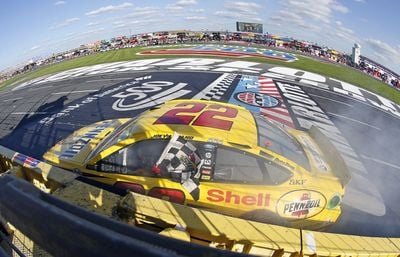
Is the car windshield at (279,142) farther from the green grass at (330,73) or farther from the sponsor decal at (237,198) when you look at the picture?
the green grass at (330,73)

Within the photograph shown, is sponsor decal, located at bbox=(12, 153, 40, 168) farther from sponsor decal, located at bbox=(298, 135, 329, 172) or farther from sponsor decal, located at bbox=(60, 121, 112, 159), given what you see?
sponsor decal, located at bbox=(298, 135, 329, 172)

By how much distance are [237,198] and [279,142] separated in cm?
118

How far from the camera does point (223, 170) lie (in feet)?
14.0

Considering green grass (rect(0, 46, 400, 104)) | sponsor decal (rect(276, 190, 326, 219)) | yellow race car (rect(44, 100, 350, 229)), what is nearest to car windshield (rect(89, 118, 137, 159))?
yellow race car (rect(44, 100, 350, 229))

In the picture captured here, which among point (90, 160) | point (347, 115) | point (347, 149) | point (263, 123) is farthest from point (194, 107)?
point (347, 115)

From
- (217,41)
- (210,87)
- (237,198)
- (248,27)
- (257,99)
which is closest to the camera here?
(237,198)

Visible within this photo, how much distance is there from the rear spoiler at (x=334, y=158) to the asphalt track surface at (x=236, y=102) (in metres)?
0.85

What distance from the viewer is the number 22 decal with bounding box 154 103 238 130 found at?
468 centimetres

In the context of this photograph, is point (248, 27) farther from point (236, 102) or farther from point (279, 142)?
point (279, 142)

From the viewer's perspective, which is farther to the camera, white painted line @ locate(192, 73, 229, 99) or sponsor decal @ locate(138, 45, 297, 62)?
sponsor decal @ locate(138, 45, 297, 62)

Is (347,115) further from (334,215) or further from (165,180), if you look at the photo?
(165,180)

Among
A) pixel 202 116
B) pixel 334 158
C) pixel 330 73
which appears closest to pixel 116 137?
pixel 202 116

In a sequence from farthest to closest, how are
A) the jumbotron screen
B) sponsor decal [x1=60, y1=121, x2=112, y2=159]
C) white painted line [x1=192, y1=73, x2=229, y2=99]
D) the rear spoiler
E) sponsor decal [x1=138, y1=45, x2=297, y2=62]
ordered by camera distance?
the jumbotron screen < sponsor decal [x1=138, y1=45, x2=297, y2=62] < white painted line [x1=192, y1=73, x2=229, y2=99] < sponsor decal [x1=60, y1=121, x2=112, y2=159] < the rear spoiler

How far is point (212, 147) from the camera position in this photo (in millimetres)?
4324
